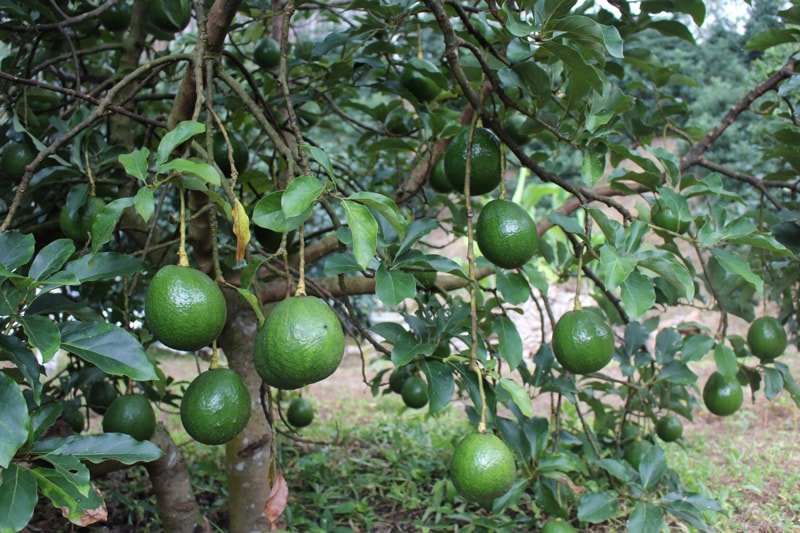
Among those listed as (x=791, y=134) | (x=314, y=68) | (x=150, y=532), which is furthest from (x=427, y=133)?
(x=150, y=532)

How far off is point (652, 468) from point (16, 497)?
62.8 inches

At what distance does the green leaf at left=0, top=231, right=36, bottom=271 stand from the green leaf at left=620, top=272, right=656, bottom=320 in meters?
1.08

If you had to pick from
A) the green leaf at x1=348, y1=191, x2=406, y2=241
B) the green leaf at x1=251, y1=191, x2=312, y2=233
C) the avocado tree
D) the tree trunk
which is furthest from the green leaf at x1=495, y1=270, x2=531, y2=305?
the tree trunk

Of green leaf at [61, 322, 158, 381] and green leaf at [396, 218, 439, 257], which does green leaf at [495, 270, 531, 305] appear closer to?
green leaf at [396, 218, 439, 257]

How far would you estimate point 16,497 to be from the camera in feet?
3.26

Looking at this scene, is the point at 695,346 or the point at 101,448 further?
the point at 695,346

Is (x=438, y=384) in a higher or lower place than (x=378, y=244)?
lower

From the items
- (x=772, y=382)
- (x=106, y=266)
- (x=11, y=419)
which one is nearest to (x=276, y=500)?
(x=11, y=419)

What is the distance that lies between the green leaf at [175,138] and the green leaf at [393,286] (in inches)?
16.0

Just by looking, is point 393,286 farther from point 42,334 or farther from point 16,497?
point 16,497

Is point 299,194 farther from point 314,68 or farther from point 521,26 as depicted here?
point 314,68

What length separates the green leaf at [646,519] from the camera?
63.9 inches

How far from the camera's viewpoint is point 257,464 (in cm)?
197

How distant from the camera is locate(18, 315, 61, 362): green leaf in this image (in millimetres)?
956
